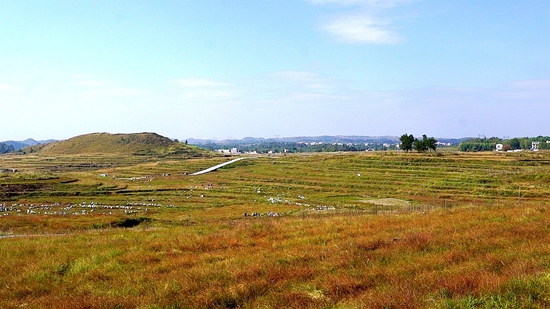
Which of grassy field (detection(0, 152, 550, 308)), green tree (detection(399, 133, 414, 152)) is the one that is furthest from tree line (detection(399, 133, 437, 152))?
grassy field (detection(0, 152, 550, 308))

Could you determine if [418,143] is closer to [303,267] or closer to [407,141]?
[407,141]

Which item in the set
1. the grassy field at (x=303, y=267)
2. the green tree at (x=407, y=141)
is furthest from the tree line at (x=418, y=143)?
the grassy field at (x=303, y=267)

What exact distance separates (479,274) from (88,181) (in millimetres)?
130140

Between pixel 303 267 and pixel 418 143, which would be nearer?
pixel 303 267

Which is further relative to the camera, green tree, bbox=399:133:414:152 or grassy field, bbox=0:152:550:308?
green tree, bbox=399:133:414:152

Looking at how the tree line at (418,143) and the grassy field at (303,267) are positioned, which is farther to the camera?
the tree line at (418,143)

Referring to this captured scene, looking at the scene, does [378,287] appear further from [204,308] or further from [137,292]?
[137,292]

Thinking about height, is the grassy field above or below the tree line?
below

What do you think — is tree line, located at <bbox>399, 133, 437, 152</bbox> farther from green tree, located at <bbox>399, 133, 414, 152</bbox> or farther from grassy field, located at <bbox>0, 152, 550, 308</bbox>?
grassy field, located at <bbox>0, 152, 550, 308</bbox>

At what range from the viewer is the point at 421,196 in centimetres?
8675

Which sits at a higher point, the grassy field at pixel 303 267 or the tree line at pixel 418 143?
the tree line at pixel 418 143

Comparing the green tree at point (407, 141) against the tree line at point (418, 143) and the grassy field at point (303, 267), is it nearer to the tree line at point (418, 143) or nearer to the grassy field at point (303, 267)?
the tree line at point (418, 143)

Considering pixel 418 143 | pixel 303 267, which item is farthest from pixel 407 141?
pixel 303 267

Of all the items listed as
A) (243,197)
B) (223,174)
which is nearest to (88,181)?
(223,174)
